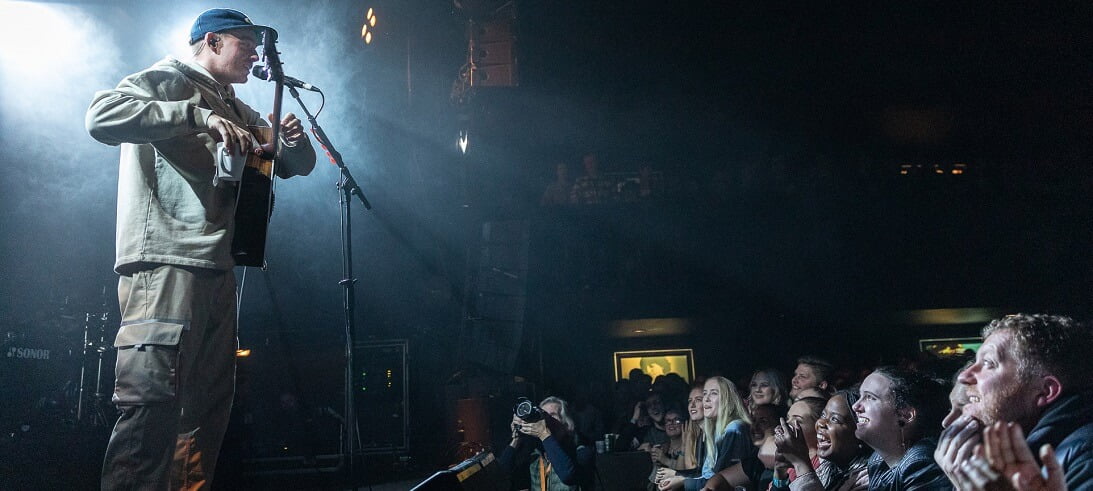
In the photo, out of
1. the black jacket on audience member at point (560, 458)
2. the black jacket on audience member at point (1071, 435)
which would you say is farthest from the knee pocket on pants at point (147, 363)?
the black jacket on audience member at point (560, 458)

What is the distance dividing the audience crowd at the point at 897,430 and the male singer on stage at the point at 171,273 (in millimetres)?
2055

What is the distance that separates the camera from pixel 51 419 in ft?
22.3

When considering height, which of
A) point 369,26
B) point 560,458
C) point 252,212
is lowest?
point 560,458

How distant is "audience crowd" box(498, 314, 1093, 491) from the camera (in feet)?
5.21

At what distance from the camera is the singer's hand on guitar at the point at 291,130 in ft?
8.58

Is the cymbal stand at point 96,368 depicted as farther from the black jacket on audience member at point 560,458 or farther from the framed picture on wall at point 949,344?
the framed picture on wall at point 949,344

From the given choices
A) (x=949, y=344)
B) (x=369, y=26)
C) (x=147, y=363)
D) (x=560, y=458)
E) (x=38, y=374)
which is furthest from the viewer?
(x=949, y=344)

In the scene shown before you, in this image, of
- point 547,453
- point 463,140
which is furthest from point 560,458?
point 463,140

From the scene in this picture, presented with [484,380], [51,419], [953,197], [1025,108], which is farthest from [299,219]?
[1025,108]

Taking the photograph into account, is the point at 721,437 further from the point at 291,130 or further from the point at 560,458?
the point at 291,130

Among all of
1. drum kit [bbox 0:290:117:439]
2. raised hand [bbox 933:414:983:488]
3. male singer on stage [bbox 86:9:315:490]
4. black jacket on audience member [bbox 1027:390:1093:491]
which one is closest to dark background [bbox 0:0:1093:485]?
drum kit [bbox 0:290:117:439]

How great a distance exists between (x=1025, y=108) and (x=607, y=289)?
8.73 m

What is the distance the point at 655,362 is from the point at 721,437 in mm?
10375

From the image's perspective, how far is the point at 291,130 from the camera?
2.62 meters
